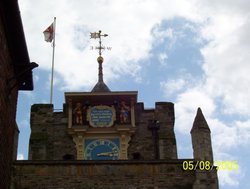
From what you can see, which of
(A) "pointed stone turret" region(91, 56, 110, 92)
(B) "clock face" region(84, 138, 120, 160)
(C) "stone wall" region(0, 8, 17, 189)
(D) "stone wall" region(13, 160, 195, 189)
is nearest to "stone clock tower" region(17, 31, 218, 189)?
(B) "clock face" region(84, 138, 120, 160)

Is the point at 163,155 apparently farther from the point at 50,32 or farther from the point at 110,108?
the point at 50,32

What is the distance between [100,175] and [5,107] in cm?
746

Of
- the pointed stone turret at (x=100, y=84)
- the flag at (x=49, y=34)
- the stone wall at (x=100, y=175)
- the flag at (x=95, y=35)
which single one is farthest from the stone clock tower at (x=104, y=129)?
the flag at (x=95, y=35)

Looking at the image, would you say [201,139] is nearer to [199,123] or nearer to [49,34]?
[199,123]

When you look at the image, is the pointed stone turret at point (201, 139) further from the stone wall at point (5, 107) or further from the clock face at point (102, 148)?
the stone wall at point (5, 107)

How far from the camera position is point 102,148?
28016 millimetres

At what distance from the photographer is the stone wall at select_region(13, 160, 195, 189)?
1978 cm

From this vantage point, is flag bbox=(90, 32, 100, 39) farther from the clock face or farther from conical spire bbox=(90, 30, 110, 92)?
the clock face

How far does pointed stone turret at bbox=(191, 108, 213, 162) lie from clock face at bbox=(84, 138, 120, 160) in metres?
5.33

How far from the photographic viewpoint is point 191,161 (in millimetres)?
20484

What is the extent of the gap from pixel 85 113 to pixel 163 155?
15.6ft

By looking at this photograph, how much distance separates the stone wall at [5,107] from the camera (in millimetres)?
A: 12656

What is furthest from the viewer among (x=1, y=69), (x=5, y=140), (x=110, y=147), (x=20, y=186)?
(x=110, y=147)

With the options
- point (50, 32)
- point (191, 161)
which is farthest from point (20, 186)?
point (50, 32)
